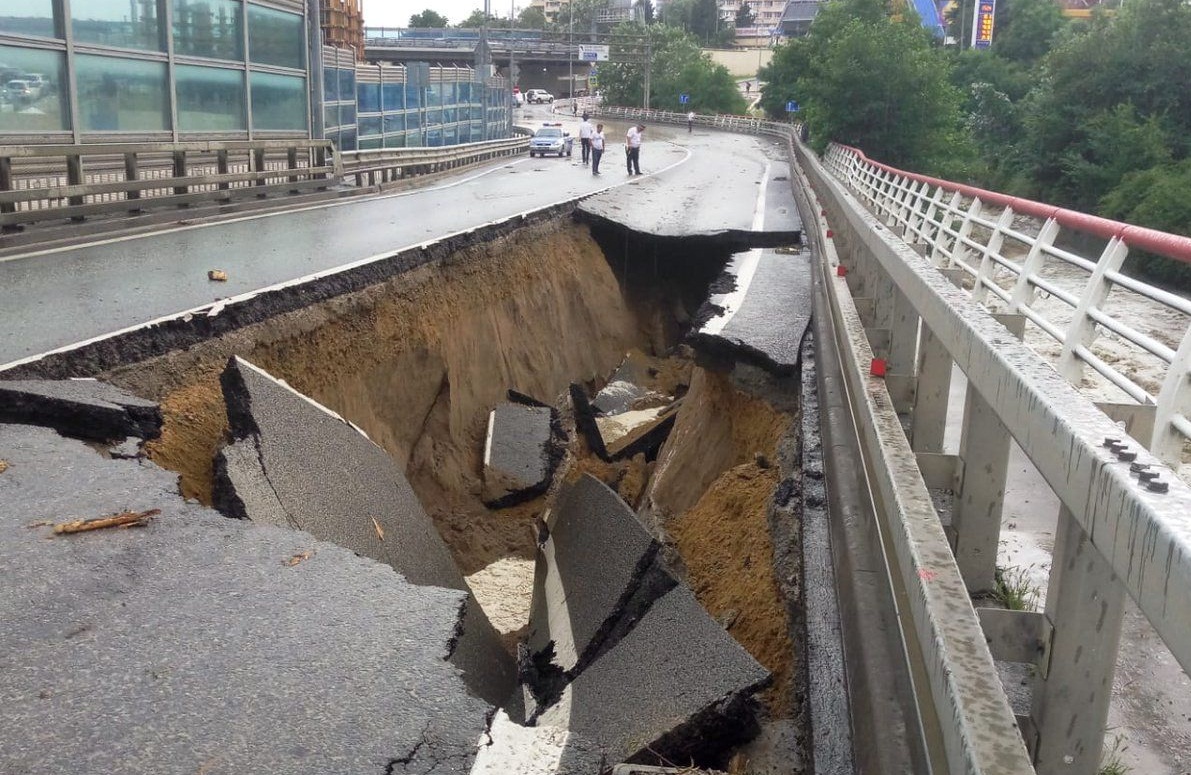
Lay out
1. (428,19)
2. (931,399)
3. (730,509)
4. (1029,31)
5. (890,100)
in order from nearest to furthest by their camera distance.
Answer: (931,399), (730,509), (890,100), (1029,31), (428,19)

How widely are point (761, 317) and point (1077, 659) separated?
821 centimetres

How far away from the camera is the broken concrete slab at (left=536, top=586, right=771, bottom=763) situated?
426cm

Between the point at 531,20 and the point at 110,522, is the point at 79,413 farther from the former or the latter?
the point at 531,20

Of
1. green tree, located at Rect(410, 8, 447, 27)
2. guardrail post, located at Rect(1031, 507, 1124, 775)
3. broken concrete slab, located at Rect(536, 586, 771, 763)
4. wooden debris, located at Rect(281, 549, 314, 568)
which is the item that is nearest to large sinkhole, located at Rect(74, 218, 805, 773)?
broken concrete slab, located at Rect(536, 586, 771, 763)

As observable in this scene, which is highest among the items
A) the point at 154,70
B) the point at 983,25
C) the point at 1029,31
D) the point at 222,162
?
the point at 983,25

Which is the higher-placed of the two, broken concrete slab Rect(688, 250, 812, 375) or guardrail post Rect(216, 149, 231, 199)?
guardrail post Rect(216, 149, 231, 199)

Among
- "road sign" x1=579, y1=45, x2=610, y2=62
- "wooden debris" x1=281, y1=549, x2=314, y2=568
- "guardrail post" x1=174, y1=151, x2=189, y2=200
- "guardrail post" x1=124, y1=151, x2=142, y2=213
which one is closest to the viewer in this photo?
"wooden debris" x1=281, y1=549, x2=314, y2=568

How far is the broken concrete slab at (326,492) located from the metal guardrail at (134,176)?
326 inches

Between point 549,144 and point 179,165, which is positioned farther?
point 549,144

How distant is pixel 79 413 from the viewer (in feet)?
19.6

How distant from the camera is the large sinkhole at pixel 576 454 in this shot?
4.87m

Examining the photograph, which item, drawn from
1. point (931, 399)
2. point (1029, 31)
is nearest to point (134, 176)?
point (931, 399)

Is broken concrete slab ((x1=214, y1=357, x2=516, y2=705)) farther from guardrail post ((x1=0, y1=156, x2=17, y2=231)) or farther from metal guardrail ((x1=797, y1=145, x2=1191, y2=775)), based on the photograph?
guardrail post ((x1=0, y1=156, x2=17, y2=231))

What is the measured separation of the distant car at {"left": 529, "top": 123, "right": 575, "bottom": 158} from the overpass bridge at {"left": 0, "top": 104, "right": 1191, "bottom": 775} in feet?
110
